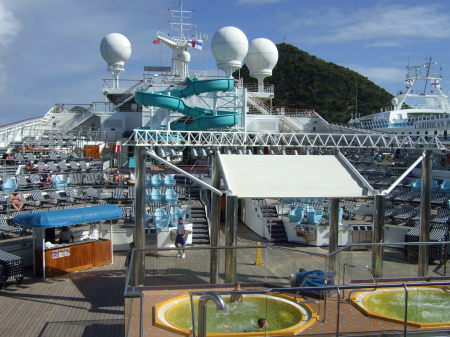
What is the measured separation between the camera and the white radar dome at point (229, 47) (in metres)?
38.1

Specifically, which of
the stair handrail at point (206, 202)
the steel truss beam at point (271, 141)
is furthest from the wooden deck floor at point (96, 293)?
the stair handrail at point (206, 202)

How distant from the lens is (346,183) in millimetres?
11039

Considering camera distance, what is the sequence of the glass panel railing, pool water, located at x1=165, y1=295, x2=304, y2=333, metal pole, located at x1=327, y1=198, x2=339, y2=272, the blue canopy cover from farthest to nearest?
metal pole, located at x1=327, y1=198, x2=339, y2=272 → the blue canopy cover → the glass panel railing → pool water, located at x1=165, y1=295, x2=304, y2=333

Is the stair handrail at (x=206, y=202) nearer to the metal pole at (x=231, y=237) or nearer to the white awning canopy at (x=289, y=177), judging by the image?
the white awning canopy at (x=289, y=177)

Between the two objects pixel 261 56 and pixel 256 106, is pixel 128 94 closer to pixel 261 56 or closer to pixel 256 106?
pixel 256 106

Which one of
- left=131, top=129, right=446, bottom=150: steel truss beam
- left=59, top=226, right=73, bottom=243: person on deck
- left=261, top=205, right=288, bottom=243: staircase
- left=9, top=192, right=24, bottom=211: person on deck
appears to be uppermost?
left=131, top=129, right=446, bottom=150: steel truss beam

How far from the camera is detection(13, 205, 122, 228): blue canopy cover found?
11537mm

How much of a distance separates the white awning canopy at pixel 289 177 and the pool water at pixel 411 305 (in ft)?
11.0

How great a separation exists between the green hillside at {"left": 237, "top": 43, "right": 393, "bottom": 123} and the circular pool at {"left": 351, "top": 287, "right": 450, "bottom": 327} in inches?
3156

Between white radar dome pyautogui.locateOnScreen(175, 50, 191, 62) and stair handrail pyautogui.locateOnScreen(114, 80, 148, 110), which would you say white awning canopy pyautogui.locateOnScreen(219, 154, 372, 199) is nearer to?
stair handrail pyautogui.locateOnScreen(114, 80, 148, 110)

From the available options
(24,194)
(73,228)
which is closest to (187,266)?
(73,228)

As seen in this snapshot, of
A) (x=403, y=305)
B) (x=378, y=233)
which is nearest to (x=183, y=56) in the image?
(x=378, y=233)

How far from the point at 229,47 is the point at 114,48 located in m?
11.3

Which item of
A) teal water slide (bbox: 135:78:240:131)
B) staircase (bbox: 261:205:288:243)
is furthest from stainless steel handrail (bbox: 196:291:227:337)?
teal water slide (bbox: 135:78:240:131)
